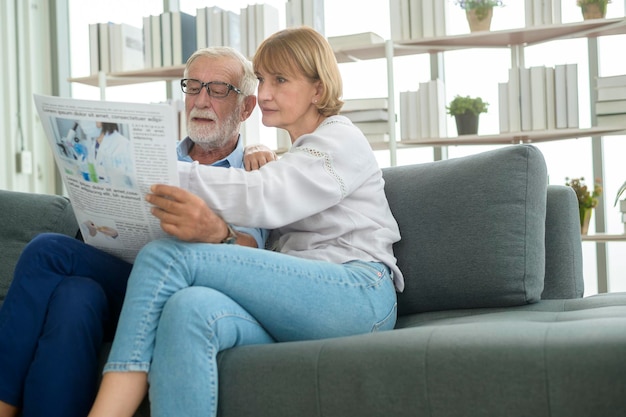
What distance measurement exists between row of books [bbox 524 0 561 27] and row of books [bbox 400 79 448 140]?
0.45 m

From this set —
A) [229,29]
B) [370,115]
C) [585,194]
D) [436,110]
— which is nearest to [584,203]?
[585,194]

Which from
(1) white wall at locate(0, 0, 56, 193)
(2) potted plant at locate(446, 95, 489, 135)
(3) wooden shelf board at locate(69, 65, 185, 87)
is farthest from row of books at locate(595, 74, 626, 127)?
(1) white wall at locate(0, 0, 56, 193)

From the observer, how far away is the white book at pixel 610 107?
9.98 feet

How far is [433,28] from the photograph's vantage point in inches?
129

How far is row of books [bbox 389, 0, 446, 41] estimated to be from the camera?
327cm

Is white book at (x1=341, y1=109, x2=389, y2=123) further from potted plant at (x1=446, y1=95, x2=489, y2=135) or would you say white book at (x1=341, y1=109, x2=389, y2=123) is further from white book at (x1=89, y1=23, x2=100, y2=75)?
white book at (x1=89, y1=23, x2=100, y2=75)

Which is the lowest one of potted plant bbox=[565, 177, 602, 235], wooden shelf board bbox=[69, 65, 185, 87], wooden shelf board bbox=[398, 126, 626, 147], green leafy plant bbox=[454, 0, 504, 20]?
potted plant bbox=[565, 177, 602, 235]

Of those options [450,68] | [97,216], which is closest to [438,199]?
[97,216]

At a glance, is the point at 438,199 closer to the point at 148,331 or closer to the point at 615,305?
the point at 615,305

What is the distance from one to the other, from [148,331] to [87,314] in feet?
0.76

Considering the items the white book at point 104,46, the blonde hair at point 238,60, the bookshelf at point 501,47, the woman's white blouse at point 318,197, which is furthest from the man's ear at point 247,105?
the white book at point 104,46

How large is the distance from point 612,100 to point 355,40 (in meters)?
1.06

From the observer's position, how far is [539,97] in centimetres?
316

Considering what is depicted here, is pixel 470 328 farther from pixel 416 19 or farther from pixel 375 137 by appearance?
pixel 416 19
